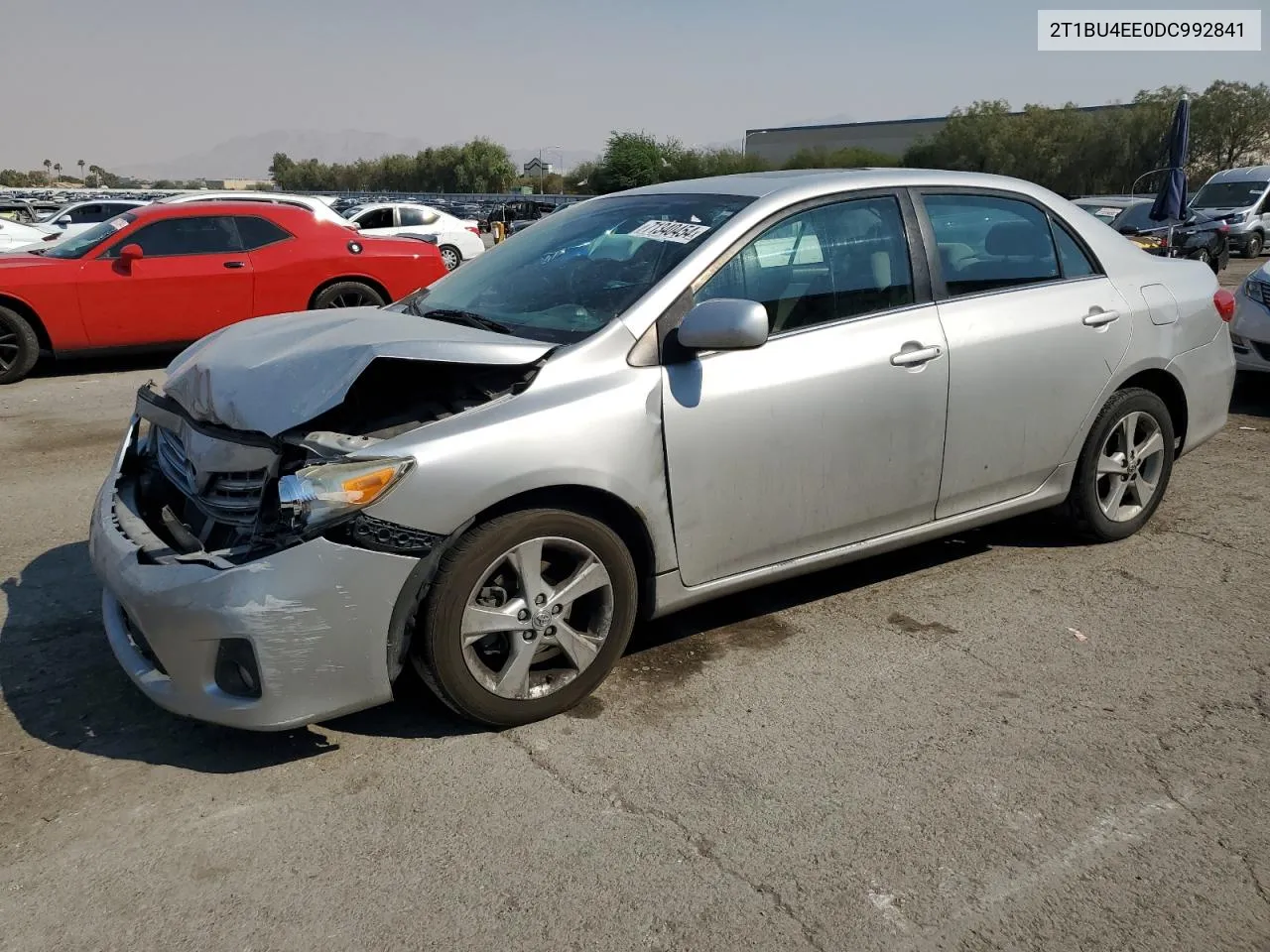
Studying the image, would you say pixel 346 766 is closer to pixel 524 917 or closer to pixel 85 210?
pixel 524 917

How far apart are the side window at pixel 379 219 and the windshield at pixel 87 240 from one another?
13074 mm

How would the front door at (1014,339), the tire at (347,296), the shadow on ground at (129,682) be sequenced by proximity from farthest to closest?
the tire at (347,296)
the front door at (1014,339)
the shadow on ground at (129,682)

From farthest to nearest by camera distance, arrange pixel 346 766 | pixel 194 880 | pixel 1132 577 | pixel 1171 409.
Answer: pixel 1171 409 → pixel 1132 577 → pixel 346 766 → pixel 194 880

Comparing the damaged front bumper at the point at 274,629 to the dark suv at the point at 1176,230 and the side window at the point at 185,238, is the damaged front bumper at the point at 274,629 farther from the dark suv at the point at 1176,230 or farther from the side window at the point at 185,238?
the dark suv at the point at 1176,230

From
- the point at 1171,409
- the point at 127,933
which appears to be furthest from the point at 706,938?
the point at 1171,409

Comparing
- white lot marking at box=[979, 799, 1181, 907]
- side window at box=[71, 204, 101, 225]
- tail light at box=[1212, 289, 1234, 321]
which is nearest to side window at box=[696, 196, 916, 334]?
white lot marking at box=[979, 799, 1181, 907]

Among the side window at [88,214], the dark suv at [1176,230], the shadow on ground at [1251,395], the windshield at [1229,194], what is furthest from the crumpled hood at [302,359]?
the windshield at [1229,194]

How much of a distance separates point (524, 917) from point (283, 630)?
1006 mm

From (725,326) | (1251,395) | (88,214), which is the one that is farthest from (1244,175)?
(88,214)

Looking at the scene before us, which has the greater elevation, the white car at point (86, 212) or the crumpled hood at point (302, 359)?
the white car at point (86, 212)

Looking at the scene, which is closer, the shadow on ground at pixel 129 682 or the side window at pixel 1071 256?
the shadow on ground at pixel 129 682

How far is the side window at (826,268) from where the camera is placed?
371 cm

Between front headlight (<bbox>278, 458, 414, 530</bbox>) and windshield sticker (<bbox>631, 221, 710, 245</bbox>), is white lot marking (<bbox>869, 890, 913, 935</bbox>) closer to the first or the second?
front headlight (<bbox>278, 458, 414, 530</bbox>)

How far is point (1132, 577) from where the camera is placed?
4594mm
